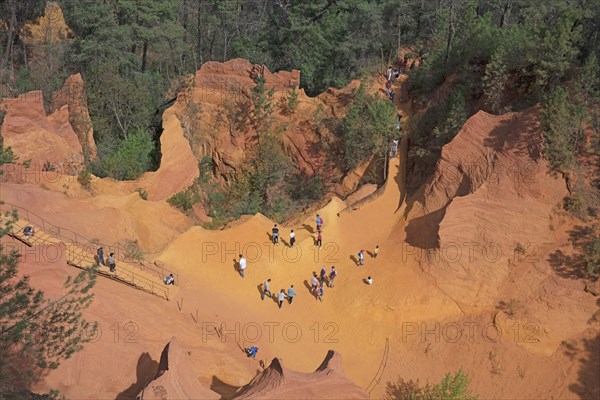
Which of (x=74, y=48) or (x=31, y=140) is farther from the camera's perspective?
(x=74, y=48)

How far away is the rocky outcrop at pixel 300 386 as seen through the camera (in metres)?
13.5

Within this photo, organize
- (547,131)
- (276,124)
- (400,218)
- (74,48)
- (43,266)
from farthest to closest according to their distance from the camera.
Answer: (74,48) < (276,124) < (400,218) < (547,131) < (43,266)

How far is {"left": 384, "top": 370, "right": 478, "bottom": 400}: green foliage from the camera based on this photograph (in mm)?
15469

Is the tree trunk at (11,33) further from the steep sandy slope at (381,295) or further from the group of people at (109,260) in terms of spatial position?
the group of people at (109,260)

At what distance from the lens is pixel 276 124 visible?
1332 inches

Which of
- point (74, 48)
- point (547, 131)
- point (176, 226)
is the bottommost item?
point (176, 226)

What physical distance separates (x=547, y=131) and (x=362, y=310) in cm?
990

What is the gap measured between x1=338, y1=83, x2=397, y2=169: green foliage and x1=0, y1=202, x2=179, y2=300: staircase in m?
12.8

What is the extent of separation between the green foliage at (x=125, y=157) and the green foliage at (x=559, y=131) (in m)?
20.6

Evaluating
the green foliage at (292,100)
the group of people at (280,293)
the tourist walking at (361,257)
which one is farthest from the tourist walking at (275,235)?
the green foliage at (292,100)

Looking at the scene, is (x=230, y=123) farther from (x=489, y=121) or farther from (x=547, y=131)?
(x=547, y=131)

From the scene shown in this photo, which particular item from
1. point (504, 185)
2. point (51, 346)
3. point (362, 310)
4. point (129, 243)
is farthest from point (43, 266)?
point (504, 185)

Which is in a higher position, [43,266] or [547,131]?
[547,131]

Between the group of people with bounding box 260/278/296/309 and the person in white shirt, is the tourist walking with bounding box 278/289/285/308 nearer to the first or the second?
the group of people with bounding box 260/278/296/309
